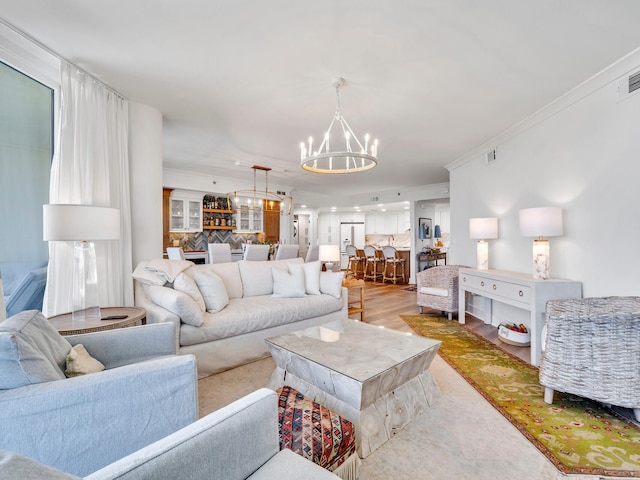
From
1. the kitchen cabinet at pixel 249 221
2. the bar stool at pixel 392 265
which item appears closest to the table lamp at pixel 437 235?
the bar stool at pixel 392 265

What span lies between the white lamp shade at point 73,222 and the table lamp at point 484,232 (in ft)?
14.2

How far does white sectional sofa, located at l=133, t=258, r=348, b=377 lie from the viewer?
2.70 m

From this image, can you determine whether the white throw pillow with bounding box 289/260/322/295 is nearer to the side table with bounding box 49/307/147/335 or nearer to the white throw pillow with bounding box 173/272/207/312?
the white throw pillow with bounding box 173/272/207/312

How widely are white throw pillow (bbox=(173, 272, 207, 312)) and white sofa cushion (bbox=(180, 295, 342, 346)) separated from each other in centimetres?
16

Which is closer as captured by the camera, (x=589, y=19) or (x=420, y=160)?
(x=589, y=19)

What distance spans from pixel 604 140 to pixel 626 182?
458 mm

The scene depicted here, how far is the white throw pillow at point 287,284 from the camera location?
378 centimetres

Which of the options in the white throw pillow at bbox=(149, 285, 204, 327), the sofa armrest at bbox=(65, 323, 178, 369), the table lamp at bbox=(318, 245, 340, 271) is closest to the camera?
the sofa armrest at bbox=(65, 323, 178, 369)

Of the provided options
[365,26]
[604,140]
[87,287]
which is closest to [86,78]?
[87,287]

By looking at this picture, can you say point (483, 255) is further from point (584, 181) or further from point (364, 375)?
point (364, 375)

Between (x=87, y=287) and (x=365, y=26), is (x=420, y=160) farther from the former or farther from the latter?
(x=87, y=287)

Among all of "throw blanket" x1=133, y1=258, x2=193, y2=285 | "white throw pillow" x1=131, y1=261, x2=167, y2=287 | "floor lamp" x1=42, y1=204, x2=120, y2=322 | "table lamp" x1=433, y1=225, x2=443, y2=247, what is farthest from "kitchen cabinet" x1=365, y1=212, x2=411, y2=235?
"floor lamp" x1=42, y1=204, x2=120, y2=322

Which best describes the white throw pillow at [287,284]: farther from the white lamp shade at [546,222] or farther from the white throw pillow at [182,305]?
the white lamp shade at [546,222]

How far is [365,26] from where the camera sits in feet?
6.78
